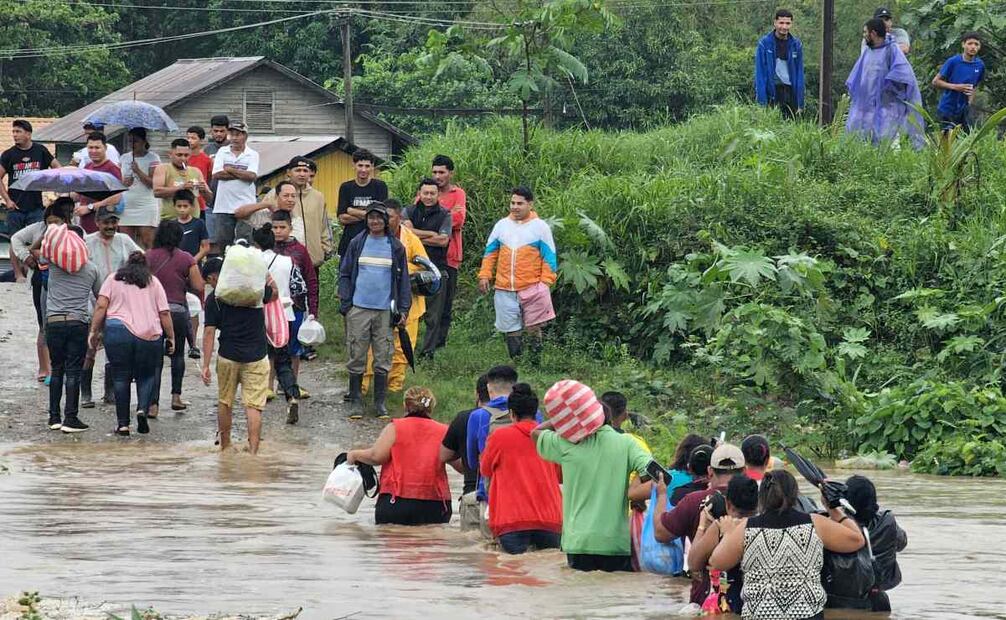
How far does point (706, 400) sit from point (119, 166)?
264 inches

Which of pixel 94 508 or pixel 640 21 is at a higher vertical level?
pixel 640 21

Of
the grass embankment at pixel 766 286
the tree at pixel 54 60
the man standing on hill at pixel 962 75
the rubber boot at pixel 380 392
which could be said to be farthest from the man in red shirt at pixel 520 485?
the tree at pixel 54 60

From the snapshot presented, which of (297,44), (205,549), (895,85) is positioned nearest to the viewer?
(205,549)

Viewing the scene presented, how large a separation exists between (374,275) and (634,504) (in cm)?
635

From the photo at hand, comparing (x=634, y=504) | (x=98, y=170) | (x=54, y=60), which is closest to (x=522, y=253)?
(x=98, y=170)

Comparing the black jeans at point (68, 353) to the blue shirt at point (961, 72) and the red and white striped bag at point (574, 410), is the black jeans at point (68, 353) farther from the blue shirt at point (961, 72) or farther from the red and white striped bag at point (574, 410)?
the blue shirt at point (961, 72)

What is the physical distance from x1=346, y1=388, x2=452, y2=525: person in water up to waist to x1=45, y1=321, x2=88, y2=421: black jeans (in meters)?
4.38

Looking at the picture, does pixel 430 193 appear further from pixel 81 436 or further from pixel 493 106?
pixel 493 106

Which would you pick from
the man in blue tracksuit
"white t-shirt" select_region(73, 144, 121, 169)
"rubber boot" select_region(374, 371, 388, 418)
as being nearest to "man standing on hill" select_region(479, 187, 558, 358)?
"rubber boot" select_region(374, 371, 388, 418)

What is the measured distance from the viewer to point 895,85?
20.6 m

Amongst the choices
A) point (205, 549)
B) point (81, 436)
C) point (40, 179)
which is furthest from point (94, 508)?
point (40, 179)

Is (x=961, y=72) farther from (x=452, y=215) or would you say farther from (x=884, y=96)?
(x=452, y=215)

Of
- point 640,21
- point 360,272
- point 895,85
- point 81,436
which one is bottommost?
point 81,436

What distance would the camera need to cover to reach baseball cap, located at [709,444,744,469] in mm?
8195
